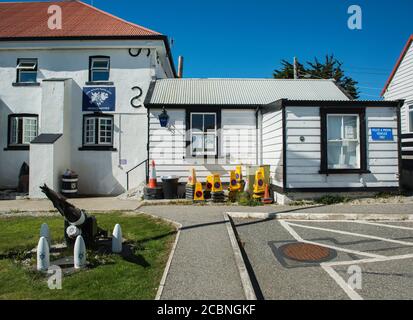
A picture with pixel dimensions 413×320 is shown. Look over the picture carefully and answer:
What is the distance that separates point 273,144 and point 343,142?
2.34 meters

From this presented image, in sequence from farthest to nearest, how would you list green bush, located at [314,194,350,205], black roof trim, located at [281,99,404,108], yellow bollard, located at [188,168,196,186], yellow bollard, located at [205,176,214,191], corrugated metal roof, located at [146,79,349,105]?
1. corrugated metal roof, located at [146,79,349,105]
2. yellow bollard, located at [188,168,196,186]
3. yellow bollard, located at [205,176,214,191]
4. black roof trim, located at [281,99,404,108]
5. green bush, located at [314,194,350,205]

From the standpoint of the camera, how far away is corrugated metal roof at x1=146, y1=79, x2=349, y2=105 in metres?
12.8

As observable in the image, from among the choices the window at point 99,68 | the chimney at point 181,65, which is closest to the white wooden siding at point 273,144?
the window at point 99,68

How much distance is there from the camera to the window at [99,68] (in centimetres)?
1438

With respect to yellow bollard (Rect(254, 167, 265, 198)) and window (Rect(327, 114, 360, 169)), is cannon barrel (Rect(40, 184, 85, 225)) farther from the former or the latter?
window (Rect(327, 114, 360, 169))

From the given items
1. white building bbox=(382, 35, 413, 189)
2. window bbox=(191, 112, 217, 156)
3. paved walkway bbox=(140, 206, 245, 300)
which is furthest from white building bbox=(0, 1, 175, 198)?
white building bbox=(382, 35, 413, 189)

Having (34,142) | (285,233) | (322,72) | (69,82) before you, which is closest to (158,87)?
(69,82)

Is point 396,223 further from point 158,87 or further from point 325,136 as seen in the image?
point 158,87

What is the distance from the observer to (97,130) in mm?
14023

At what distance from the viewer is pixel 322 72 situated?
3281 centimetres

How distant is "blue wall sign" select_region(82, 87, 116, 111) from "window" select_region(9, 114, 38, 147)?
8.79 ft

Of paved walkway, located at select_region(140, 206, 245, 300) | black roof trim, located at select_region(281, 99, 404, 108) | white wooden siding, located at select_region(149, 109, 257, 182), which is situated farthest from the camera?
white wooden siding, located at select_region(149, 109, 257, 182)

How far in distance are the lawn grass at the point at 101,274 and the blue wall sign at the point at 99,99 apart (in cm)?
822
